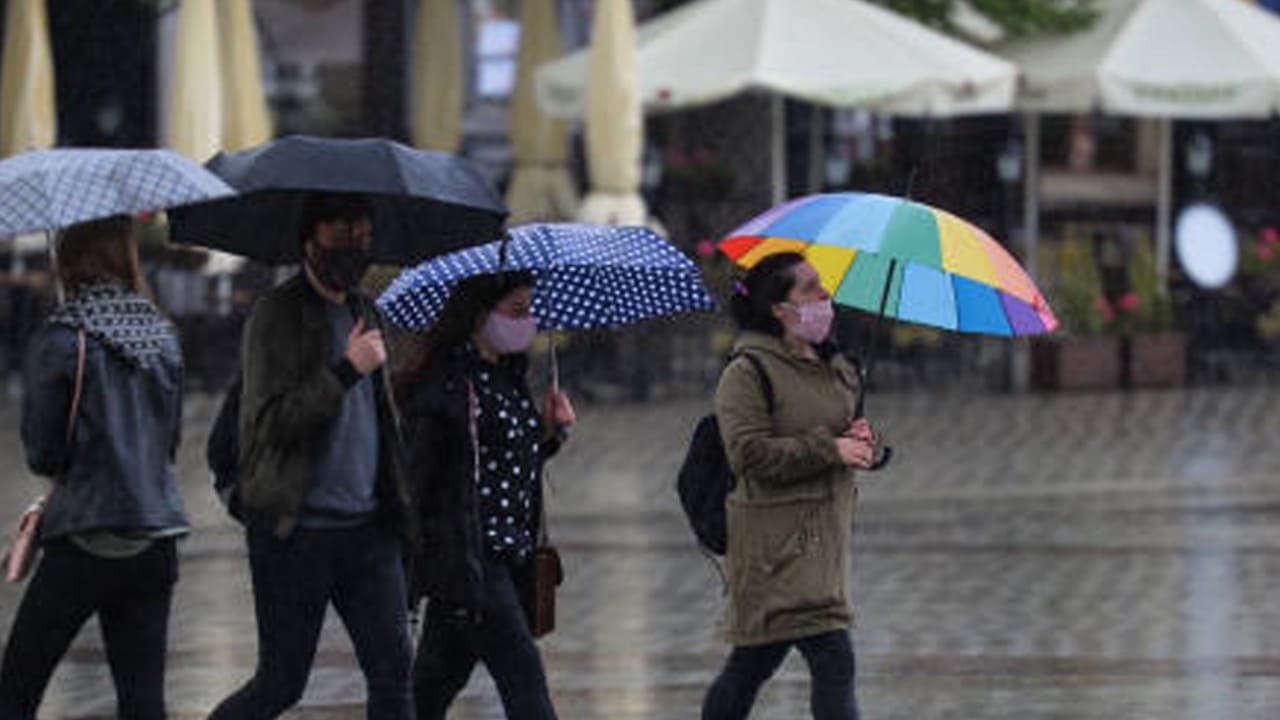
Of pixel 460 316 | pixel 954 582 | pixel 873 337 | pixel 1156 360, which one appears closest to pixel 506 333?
pixel 460 316

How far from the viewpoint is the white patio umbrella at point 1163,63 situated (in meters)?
22.3

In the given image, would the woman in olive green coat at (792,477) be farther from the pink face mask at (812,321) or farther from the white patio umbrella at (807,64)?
the white patio umbrella at (807,64)

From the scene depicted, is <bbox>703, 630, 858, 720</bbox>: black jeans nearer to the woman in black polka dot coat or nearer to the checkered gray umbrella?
the woman in black polka dot coat

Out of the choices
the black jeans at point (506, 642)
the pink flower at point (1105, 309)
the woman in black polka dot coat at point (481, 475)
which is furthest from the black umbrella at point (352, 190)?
the pink flower at point (1105, 309)

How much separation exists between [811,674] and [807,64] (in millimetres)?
13638

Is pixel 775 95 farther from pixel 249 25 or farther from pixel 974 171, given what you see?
pixel 249 25

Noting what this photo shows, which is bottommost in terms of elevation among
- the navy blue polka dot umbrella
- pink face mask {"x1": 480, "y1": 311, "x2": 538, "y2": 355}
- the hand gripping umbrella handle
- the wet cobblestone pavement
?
the wet cobblestone pavement

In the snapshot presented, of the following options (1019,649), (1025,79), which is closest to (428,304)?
(1019,649)

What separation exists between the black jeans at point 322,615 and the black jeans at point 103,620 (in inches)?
9.2

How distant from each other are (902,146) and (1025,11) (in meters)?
2.07

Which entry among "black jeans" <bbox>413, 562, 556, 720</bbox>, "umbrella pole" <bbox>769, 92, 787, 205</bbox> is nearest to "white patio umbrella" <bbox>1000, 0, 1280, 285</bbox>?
"umbrella pole" <bbox>769, 92, 787, 205</bbox>

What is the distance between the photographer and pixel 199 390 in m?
21.1

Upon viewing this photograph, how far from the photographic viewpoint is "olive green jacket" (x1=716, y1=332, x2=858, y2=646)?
26.9 feet

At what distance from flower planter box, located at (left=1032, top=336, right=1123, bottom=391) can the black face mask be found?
15.5 m
